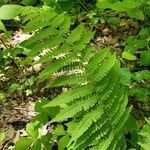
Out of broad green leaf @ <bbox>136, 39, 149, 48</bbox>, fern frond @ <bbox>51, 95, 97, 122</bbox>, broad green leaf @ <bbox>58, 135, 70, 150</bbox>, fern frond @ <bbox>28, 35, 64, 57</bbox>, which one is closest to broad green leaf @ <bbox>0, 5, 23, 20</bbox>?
fern frond @ <bbox>28, 35, 64, 57</bbox>

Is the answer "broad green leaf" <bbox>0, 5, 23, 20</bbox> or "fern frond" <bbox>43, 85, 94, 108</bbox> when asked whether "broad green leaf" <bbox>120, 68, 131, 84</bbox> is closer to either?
"fern frond" <bbox>43, 85, 94, 108</bbox>

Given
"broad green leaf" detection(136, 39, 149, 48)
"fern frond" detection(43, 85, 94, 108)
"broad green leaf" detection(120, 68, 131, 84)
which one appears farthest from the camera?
"broad green leaf" detection(136, 39, 149, 48)

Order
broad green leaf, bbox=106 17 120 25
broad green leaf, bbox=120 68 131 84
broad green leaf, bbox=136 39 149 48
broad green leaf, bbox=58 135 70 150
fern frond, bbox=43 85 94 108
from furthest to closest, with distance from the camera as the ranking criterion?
broad green leaf, bbox=106 17 120 25
broad green leaf, bbox=136 39 149 48
broad green leaf, bbox=120 68 131 84
broad green leaf, bbox=58 135 70 150
fern frond, bbox=43 85 94 108

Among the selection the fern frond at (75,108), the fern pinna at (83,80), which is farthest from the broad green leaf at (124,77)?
the fern frond at (75,108)

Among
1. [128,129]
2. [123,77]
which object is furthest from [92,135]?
[123,77]

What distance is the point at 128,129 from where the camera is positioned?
2105 millimetres

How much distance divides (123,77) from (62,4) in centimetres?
165

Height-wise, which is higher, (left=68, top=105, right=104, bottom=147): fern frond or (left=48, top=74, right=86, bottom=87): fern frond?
(left=48, top=74, right=86, bottom=87): fern frond

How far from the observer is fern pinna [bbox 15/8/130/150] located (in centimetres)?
190

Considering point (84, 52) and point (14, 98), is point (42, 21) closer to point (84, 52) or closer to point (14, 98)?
point (84, 52)

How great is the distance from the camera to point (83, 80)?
1.97 meters

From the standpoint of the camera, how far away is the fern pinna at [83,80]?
1.90 m

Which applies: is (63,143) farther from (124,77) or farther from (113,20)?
(113,20)

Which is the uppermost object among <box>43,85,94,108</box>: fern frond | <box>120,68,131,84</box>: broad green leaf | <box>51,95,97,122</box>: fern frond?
<box>43,85,94,108</box>: fern frond
